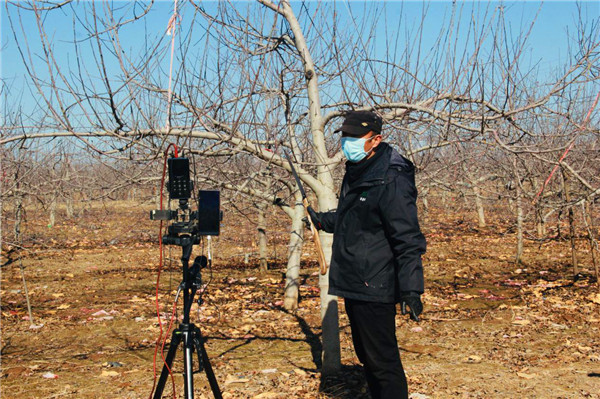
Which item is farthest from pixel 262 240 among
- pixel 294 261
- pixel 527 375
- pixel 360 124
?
pixel 360 124

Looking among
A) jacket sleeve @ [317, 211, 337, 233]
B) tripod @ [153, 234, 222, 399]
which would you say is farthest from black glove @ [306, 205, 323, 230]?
tripod @ [153, 234, 222, 399]

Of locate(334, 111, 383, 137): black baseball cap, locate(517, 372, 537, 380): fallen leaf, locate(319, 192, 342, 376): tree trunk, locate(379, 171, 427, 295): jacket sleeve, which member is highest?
locate(334, 111, 383, 137): black baseball cap

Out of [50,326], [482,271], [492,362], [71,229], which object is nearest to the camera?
[492,362]

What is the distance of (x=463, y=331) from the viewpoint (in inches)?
268

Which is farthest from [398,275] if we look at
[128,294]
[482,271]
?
[482,271]

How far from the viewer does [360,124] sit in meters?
3.41

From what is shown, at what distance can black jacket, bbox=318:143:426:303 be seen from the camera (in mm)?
3041

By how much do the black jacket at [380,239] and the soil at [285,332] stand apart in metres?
1.74

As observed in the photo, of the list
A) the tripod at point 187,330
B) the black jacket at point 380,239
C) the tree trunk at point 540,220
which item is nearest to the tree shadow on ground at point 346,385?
the tripod at point 187,330

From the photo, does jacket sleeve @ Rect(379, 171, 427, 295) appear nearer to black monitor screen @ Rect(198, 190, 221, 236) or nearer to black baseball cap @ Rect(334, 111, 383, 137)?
black baseball cap @ Rect(334, 111, 383, 137)

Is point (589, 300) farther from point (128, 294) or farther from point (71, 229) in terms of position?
point (71, 229)

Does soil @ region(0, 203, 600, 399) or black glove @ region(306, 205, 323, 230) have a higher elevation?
black glove @ region(306, 205, 323, 230)

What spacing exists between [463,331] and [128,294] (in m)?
6.19

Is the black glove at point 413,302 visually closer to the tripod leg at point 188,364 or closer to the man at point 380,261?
the man at point 380,261
